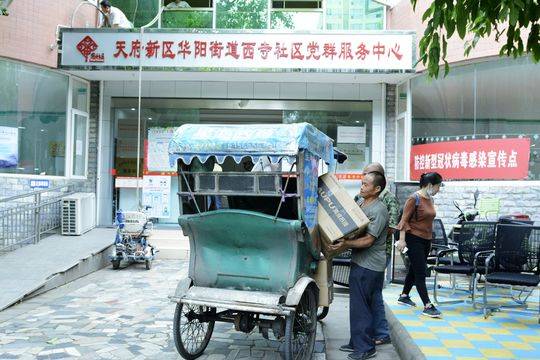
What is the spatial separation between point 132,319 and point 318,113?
25.8 feet

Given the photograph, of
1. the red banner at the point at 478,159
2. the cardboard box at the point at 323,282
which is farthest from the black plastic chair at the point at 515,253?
the red banner at the point at 478,159

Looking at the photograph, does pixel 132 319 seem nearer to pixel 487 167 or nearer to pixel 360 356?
pixel 360 356

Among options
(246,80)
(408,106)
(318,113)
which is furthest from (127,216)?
(408,106)

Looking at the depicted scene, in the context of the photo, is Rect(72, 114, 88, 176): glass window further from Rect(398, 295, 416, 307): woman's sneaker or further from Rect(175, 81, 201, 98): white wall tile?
Rect(398, 295, 416, 307): woman's sneaker

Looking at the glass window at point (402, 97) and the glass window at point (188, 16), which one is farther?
the glass window at point (188, 16)

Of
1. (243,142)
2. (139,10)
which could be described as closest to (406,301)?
(243,142)

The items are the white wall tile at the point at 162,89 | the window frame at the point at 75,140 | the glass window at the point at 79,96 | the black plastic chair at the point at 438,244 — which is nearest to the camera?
the black plastic chair at the point at 438,244

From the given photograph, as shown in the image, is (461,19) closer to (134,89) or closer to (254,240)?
(254,240)

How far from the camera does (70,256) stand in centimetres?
935

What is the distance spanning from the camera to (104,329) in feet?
19.9

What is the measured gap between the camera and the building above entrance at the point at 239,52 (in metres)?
11.1

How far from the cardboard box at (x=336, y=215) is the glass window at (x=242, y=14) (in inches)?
336

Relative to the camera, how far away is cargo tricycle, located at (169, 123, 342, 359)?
14.9 feet

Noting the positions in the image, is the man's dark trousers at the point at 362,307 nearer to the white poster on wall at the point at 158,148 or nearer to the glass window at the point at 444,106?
the glass window at the point at 444,106
